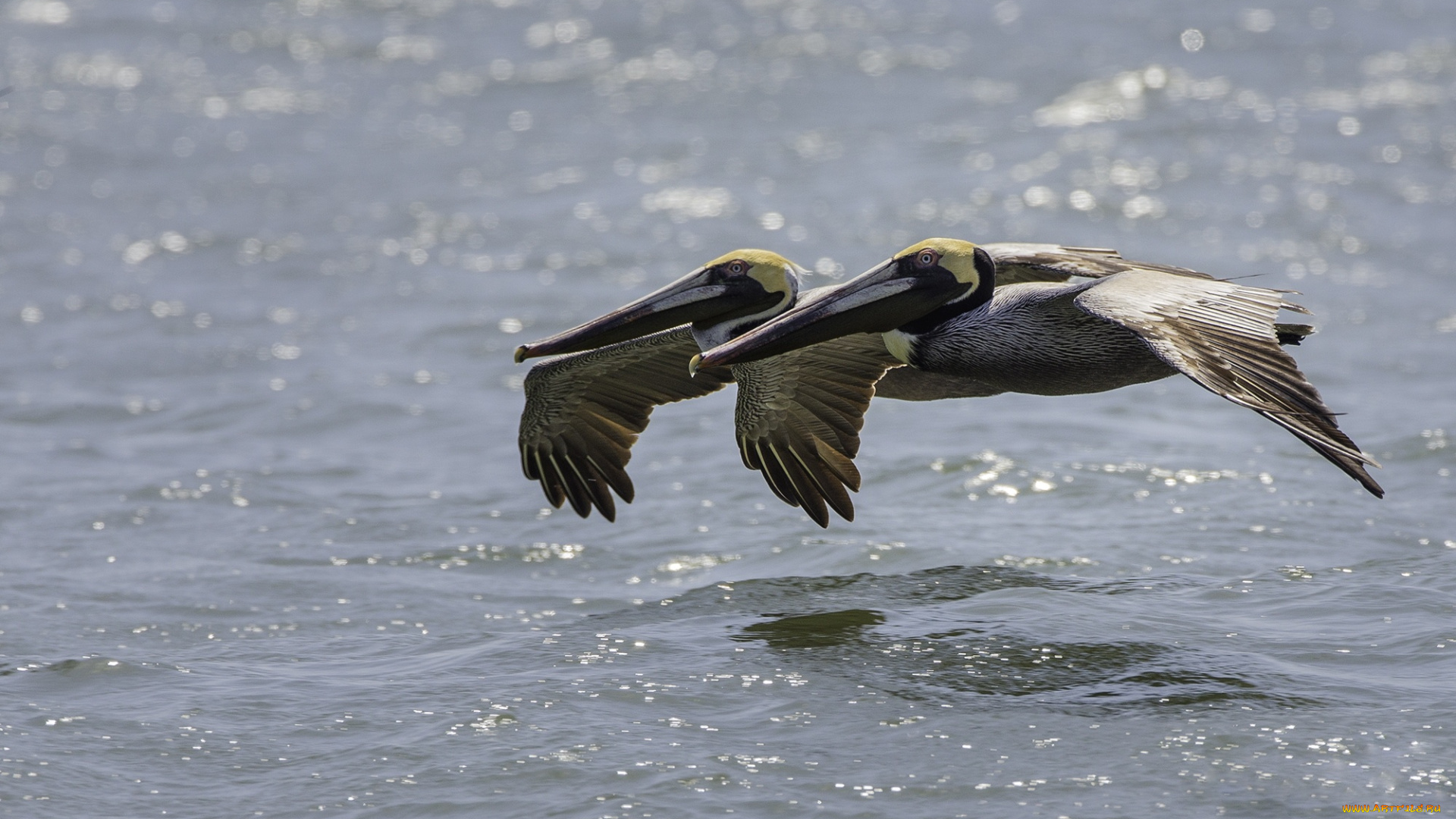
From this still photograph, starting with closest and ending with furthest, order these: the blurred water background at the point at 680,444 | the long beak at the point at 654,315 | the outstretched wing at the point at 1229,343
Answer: the outstretched wing at the point at 1229,343 < the blurred water background at the point at 680,444 < the long beak at the point at 654,315

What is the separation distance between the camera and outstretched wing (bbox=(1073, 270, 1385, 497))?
15.1ft

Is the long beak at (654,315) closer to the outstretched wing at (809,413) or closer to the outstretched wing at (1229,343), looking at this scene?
the outstretched wing at (809,413)

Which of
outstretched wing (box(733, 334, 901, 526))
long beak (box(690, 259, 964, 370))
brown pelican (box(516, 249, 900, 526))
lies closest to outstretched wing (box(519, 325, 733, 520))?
brown pelican (box(516, 249, 900, 526))

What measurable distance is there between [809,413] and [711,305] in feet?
1.87

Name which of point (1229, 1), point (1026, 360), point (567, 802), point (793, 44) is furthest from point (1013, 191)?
point (567, 802)

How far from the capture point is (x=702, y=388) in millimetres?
7051

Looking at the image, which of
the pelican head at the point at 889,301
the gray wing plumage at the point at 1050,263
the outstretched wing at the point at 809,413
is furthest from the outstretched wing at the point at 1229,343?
the outstretched wing at the point at 809,413

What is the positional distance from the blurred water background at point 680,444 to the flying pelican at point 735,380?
0.43 meters

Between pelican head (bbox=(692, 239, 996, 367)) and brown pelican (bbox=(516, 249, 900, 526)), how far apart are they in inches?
15.7

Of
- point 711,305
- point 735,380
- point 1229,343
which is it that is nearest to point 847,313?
Result: point 711,305

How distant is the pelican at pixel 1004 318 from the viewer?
5324mm

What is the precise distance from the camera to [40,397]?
9938 millimetres

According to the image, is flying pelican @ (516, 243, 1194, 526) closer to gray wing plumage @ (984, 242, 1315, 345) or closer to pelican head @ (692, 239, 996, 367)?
gray wing plumage @ (984, 242, 1315, 345)

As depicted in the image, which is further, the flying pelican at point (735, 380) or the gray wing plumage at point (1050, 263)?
the gray wing plumage at point (1050, 263)
